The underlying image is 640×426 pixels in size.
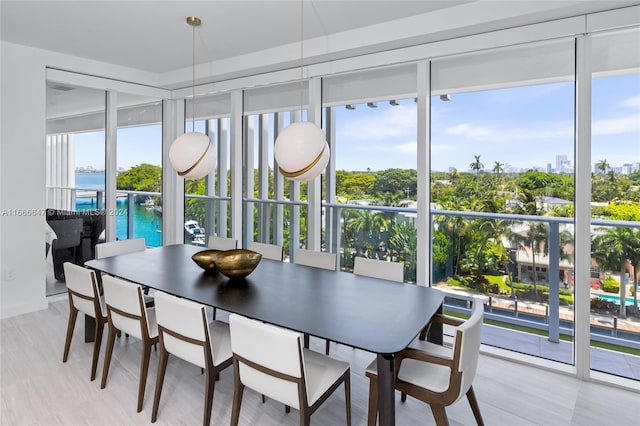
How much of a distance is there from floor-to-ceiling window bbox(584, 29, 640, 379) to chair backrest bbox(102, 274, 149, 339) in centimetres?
324

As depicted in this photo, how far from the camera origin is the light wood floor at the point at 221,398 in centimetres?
231

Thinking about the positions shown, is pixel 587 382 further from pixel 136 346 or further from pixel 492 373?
pixel 136 346

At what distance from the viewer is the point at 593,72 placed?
2.86 meters

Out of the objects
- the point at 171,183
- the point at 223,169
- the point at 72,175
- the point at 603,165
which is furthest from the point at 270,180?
the point at 603,165

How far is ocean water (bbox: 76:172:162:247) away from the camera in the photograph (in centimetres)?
491

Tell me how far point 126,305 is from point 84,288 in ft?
1.90

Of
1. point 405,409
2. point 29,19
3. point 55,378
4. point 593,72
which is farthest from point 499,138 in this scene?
point 29,19

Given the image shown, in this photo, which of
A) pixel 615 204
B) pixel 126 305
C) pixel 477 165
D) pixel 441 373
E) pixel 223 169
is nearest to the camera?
pixel 441 373

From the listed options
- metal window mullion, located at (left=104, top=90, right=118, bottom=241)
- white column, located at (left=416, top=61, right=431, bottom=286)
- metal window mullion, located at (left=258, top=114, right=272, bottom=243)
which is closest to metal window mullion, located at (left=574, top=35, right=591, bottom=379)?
white column, located at (left=416, top=61, right=431, bottom=286)

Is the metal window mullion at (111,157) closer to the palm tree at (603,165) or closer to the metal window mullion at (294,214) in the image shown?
the metal window mullion at (294,214)

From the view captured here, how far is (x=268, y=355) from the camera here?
69.7 inches

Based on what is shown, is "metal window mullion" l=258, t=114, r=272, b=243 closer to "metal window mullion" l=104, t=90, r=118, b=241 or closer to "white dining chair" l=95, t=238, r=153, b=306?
"white dining chair" l=95, t=238, r=153, b=306

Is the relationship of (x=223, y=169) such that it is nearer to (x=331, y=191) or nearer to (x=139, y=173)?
(x=139, y=173)

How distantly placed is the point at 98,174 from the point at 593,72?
5.43m
